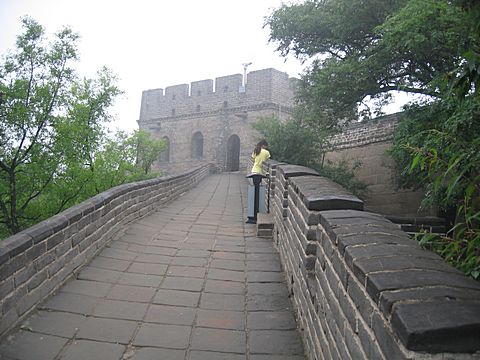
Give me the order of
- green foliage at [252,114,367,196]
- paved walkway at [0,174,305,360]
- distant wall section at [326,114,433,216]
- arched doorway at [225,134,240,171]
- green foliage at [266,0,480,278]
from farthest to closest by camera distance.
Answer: arched doorway at [225,134,240,171], distant wall section at [326,114,433,216], green foliage at [252,114,367,196], green foliage at [266,0,480,278], paved walkway at [0,174,305,360]

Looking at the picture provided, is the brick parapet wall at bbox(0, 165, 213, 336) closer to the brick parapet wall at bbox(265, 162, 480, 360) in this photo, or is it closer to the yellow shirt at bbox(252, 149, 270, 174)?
the brick parapet wall at bbox(265, 162, 480, 360)

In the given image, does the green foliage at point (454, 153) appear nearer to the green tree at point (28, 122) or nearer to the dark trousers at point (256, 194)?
the dark trousers at point (256, 194)

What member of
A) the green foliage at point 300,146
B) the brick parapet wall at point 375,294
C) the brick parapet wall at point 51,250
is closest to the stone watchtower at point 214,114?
the green foliage at point 300,146

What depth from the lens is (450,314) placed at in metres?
1.02

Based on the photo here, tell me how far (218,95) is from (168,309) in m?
28.7

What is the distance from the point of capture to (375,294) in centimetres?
124

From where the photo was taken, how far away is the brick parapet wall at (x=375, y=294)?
38.6 inches

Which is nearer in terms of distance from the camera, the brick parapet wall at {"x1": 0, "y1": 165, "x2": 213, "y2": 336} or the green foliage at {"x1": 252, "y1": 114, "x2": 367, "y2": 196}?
the brick parapet wall at {"x1": 0, "y1": 165, "x2": 213, "y2": 336}

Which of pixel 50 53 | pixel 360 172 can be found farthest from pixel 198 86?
pixel 360 172

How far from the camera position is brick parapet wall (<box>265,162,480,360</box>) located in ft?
3.22

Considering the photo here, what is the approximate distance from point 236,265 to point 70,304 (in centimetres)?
181

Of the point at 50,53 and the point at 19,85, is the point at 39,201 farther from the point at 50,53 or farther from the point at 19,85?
the point at 50,53

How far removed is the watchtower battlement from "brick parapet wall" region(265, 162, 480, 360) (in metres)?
23.8

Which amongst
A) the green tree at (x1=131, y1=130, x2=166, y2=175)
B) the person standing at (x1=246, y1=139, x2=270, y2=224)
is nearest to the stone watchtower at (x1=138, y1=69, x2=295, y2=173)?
the green tree at (x1=131, y1=130, x2=166, y2=175)
